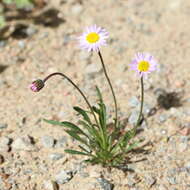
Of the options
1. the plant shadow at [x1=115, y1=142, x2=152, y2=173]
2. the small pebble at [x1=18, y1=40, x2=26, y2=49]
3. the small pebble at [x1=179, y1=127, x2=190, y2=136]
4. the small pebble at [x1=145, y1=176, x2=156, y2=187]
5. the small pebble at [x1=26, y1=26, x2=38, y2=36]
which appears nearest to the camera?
the small pebble at [x1=145, y1=176, x2=156, y2=187]

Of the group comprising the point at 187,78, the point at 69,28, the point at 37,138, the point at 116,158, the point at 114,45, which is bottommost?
the point at 116,158

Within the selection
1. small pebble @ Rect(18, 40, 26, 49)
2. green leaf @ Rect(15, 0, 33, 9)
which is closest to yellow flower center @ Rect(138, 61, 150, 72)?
small pebble @ Rect(18, 40, 26, 49)

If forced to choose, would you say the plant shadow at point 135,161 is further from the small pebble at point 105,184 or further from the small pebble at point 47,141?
the small pebble at point 47,141

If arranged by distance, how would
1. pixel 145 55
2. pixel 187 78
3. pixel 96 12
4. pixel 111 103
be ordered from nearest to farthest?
1. pixel 145 55
2. pixel 111 103
3. pixel 187 78
4. pixel 96 12

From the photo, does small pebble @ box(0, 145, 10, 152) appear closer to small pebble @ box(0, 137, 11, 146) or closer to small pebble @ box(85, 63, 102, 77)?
small pebble @ box(0, 137, 11, 146)

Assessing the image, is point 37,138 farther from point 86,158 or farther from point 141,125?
point 141,125

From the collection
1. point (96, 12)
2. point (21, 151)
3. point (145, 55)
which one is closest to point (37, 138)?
point (21, 151)

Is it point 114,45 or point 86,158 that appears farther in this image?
point 114,45
